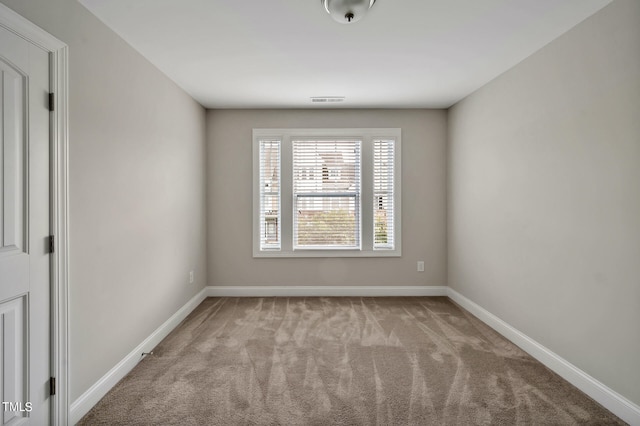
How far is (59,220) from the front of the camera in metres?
1.83

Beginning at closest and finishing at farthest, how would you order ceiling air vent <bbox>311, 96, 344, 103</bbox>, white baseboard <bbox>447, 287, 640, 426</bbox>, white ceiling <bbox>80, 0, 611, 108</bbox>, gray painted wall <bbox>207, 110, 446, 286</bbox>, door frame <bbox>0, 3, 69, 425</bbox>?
door frame <bbox>0, 3, 69, 425</bbox> < white baseboard <bbox>447, 287, 640, 426</bbox> < white ceiling <bbox>80, 0, 611, 108</bbox> < ceiling air vent <bbox>311, 96, 344, 103</bbox> < gray painted wall <bbox>207, 110, 446, 286</bbox>

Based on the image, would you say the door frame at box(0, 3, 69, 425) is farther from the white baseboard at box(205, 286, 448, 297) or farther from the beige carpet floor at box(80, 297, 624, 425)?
the white baseboard at box(205, 286, 448, 297)

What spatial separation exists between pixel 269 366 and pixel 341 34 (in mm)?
2622

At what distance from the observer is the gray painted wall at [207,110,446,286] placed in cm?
437

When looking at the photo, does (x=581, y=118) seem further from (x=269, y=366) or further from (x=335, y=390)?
(x=269, y=366)

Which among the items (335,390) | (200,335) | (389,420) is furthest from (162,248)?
(389,420)

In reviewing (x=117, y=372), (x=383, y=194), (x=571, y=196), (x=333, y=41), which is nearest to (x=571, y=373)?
(x=571, y=196)

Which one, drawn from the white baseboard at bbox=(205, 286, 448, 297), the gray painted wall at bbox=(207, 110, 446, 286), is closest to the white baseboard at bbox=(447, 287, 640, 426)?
the white baseboard at bbox=(205, 286, 448, 297)

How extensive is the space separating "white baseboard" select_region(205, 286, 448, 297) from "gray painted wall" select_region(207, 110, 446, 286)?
73 mm

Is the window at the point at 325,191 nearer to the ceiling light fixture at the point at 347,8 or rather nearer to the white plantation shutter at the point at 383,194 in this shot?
the white plantation shutter at the point at 383,194

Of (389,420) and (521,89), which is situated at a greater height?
(521,89)

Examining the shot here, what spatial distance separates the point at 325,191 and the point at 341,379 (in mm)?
2551

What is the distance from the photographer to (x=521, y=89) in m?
2.89

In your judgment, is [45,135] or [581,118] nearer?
[45,135]
